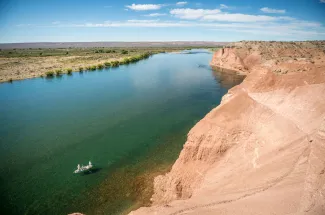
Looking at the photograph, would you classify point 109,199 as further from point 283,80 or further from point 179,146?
point 283,80

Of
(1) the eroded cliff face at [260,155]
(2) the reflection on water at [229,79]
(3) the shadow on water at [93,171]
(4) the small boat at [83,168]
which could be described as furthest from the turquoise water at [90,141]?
(2) the reflection on water at [229,79]

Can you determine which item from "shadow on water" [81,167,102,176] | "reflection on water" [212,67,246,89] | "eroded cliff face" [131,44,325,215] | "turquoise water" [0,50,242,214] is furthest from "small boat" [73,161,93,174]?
"reflection on water" [212,67,246,89]

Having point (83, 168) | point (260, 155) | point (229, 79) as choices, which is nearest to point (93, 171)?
point (83, 168)

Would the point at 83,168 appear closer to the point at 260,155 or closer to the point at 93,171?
the point at 93,171

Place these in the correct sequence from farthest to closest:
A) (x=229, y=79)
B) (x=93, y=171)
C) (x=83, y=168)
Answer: (x=229, y=79) < (x=93, y=171) < (x=83, y=168)

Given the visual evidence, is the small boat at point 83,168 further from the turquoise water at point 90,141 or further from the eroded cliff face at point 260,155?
the eroded cliff face at point 260,155
